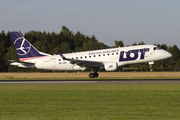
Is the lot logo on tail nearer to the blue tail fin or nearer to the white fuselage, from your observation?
the blue tail fin

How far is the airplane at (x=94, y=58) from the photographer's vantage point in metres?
35.6

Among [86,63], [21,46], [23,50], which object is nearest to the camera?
[86,63]

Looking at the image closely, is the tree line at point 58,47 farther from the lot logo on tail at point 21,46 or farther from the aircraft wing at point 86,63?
the aircraft wing at point 86,63

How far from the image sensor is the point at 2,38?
298 feet

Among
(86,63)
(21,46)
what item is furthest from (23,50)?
(86,63)

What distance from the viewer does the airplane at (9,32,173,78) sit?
35.6 m

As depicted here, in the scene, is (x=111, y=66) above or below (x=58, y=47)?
below

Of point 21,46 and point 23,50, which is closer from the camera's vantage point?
point 23,50

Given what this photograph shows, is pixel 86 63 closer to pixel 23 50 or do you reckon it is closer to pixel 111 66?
pixel 111 66

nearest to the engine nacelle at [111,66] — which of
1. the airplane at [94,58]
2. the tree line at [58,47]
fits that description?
the airplane at [94,58]

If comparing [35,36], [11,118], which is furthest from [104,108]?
[35,36]

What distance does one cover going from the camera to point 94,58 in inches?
1475

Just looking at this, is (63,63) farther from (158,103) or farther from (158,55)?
(158,103)

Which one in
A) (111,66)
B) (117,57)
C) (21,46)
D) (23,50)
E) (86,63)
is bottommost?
(111,66)
